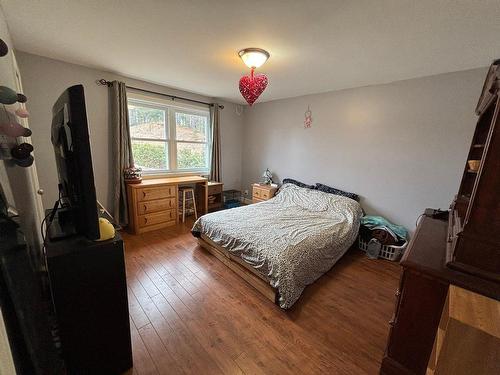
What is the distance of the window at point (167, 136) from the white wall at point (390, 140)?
1.69 meters

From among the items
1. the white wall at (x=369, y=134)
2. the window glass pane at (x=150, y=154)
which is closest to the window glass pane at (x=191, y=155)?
the window glass pane at (x=150, y=154)

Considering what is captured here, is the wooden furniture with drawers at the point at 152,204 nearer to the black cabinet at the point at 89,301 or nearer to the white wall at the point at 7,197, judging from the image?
the white wall at the point at 7,197

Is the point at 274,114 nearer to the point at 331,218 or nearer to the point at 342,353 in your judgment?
the point at 331,218

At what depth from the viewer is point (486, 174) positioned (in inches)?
36.8

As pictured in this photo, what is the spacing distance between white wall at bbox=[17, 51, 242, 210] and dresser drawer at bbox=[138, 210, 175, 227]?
1.83 feet

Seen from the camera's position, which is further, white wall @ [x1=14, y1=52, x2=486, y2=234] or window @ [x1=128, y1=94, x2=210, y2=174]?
window @ [x1=128, y1=94, x2=210, y2=174]

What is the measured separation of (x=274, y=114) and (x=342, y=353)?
12.7ft

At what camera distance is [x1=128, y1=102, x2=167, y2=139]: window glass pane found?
3.37 metres

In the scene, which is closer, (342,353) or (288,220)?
(342,353)

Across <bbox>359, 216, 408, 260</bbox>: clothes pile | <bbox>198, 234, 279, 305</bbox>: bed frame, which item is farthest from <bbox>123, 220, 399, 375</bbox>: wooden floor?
<bbox>359, 216, 408, 260</bbox>: clothes pile

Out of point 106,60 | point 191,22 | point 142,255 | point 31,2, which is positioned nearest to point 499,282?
point 191,22

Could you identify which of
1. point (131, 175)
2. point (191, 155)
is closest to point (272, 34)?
point (131, 175)

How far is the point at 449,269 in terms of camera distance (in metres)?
1.06

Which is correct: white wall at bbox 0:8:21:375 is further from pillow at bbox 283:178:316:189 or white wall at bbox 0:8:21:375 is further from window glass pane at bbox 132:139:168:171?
pillow at bbox 283:178:316:189
